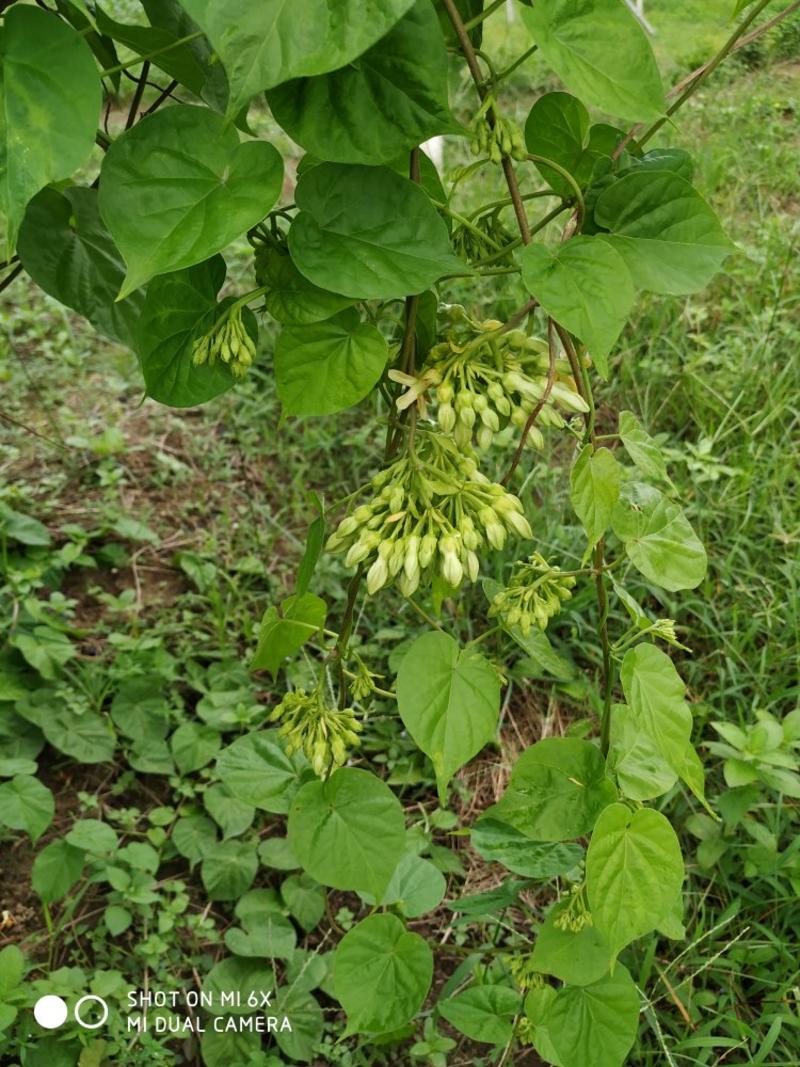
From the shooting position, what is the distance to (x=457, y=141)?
10.8 ft

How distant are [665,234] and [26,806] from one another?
1145mm

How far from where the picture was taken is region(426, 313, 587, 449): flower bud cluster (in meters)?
0.68

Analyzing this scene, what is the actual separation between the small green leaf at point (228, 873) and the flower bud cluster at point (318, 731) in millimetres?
684

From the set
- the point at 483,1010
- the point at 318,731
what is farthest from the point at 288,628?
the point at 483,1010

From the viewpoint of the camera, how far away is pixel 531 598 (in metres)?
0.79

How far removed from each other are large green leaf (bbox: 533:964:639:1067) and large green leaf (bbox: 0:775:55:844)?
78 centimetres

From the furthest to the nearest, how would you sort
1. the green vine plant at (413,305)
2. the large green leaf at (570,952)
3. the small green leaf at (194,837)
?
the small green leaf at (194,837), the large green leaf at (570,952), the green vine plant at (413,305)

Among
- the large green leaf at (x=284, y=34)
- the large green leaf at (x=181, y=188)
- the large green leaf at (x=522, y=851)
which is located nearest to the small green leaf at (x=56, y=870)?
the large green leaf at (x=522, y=851)

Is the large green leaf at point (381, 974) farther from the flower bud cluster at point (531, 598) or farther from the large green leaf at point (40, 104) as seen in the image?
the large green leaf at point (40, 104)

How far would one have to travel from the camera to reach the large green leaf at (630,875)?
2.41 ft

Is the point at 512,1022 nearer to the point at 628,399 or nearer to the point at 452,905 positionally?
the point at 452,905

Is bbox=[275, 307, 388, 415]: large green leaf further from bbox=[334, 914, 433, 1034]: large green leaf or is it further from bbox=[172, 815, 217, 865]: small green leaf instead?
bbox=[172, 815, 217, 865]: small green leaf

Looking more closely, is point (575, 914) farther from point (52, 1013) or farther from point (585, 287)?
point (52, 1013)

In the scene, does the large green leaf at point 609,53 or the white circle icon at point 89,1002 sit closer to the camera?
the large green leaf at point 609,53
